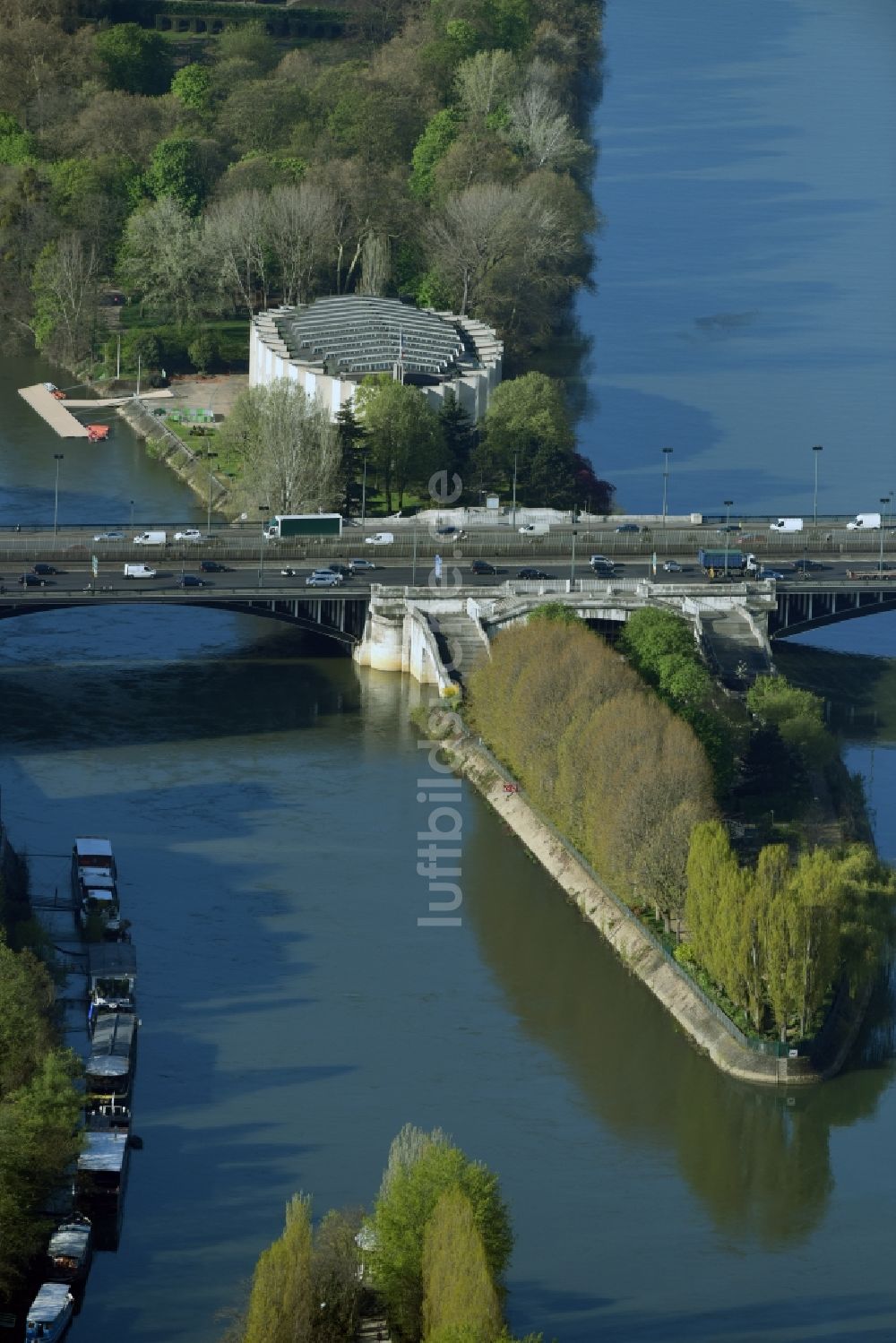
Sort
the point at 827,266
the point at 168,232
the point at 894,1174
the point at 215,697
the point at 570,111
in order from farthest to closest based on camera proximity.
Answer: the point at 570,111
the point at 827,266
the point at 168,232
the point at 215,697
the point at 894,1174

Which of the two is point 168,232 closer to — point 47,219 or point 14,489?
point 47,219

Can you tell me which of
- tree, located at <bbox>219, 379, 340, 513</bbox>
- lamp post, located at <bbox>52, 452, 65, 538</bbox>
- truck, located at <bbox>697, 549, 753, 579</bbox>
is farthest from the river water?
tree, located at <bbox>219, 379, 340, 513</bbox>

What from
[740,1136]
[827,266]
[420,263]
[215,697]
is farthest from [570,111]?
[740,1136]

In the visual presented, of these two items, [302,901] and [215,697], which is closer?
[302,901]

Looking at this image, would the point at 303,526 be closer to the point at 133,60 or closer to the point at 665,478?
the point at 665,478

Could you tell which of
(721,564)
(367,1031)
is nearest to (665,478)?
(721,564)

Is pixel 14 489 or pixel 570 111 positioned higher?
pixel 570 111

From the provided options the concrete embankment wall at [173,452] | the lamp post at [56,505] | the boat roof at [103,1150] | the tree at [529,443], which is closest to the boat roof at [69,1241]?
the boat roof at [103,1150]
